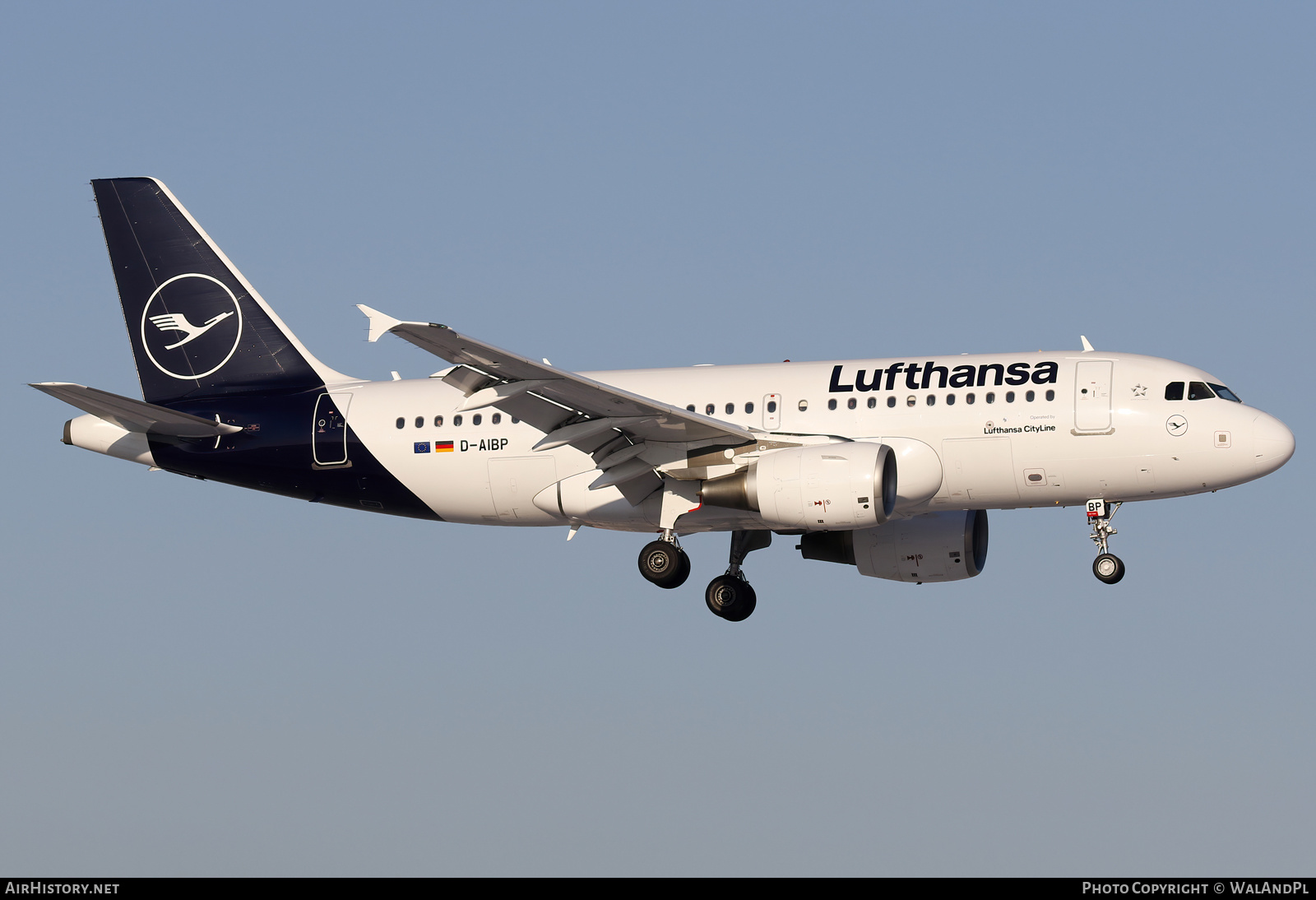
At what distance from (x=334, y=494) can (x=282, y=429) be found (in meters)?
1.93

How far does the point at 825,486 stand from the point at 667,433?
11.7 ft

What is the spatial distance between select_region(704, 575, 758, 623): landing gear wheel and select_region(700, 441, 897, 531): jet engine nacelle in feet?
14.4

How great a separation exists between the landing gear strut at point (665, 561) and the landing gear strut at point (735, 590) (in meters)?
1.94

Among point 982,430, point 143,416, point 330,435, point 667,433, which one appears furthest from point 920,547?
point 143,416

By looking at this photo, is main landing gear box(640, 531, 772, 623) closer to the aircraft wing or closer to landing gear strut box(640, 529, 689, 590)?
landing gear strut box(640, 529, 689, 590)

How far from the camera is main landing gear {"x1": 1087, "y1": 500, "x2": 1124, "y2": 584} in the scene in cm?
3538

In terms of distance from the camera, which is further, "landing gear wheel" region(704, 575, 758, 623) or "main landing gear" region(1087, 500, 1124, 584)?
"landing gear wheel" region(704, 575, 758, 623)

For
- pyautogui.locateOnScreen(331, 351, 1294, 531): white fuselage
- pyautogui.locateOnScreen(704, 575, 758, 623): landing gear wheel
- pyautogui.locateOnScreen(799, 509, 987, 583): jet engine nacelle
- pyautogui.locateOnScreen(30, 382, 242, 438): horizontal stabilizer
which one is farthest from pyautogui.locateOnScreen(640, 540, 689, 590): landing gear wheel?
pyautogui.locateOnScreen(30, 382, 242, 438): horizontal stabilizer

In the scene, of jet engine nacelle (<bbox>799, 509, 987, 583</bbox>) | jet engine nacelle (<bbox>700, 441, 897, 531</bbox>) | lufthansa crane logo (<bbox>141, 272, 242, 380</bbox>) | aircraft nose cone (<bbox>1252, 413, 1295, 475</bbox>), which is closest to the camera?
jet engine nacelle (<bbox>700, 441, 897, 531</bbox>)

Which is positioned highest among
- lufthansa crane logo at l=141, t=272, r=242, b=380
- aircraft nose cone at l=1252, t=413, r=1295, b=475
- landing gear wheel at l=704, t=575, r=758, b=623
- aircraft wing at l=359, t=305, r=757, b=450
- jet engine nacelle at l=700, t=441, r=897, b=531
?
lufthansa crane logo at l=141, t=272, r=242, b=380

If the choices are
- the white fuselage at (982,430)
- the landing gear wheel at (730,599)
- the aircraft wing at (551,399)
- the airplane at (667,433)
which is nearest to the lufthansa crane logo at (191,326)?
the airplane at (667,433)

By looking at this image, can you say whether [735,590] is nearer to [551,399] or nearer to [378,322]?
[551,399]

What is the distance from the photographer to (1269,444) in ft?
113
